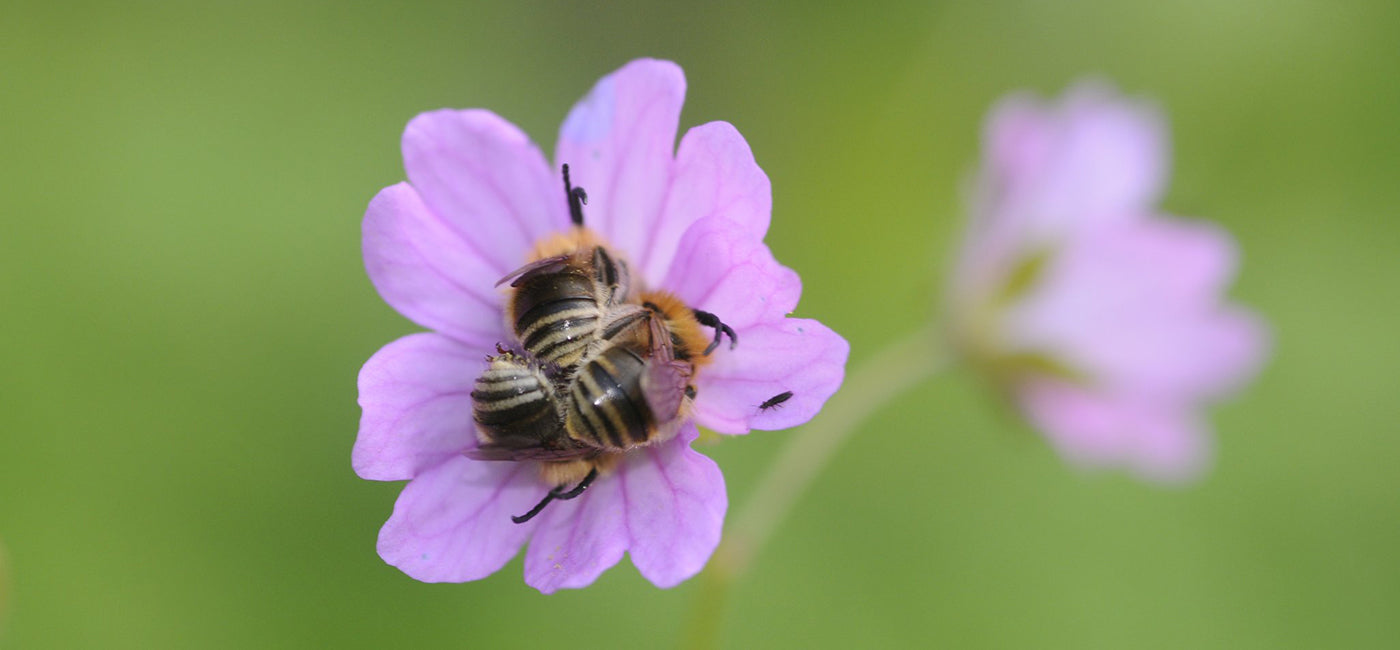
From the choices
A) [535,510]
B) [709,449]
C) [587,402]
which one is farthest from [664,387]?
[709,449]

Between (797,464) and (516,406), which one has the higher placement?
(516,406)

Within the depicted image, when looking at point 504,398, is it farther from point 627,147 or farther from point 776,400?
point 627,147

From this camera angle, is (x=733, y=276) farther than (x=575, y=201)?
No

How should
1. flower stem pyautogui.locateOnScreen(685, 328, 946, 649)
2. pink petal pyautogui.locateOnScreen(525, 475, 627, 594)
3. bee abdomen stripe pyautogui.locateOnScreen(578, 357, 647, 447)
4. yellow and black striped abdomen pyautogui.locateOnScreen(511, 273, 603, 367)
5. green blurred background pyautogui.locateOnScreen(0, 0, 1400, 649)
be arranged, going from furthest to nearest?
1. green blurred background pyautogui.locateOnScreen(0, 0, 1400, 649)
2. flower stem pyautogui.locateOnScreen(685, 328, 946, 649)
3. pink petal pyautogui.locateOnScreen(525, 475, 627, 594)
4. yellow and black striped abdomen pyautogui.locateOnScreen(511, 273, 603, 367)
5. bee abdomen stripe pyautogui.locateOnScreen(578, 357, 647, 447)

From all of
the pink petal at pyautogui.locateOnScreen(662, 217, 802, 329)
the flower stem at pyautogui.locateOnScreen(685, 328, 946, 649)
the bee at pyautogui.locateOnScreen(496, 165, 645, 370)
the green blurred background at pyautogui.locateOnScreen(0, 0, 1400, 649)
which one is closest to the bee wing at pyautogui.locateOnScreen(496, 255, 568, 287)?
the bee at pyautogui.locateOnScreen(496, 165, 645, 370)

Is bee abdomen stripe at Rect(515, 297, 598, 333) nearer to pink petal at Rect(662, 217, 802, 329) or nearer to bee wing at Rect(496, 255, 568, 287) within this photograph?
bee wing at Rect(496, 255, 568, 287)

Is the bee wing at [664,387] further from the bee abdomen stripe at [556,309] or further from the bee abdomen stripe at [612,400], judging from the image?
the bee abdomen stripe at [556,309]

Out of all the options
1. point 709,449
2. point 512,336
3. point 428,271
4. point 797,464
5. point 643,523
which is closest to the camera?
point 643,523

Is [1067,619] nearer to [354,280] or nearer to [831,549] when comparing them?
[831,549]
